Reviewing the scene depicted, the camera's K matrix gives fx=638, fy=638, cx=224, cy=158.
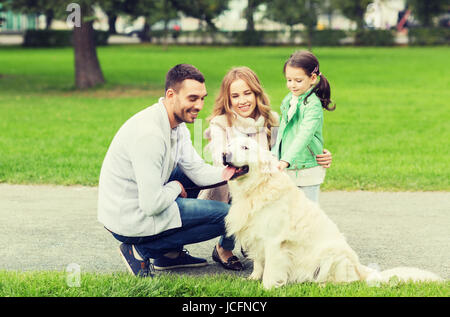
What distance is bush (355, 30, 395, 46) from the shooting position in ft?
185

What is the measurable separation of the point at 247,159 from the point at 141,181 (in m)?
0.78

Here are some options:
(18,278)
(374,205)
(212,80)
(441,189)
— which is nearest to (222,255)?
(18,278)

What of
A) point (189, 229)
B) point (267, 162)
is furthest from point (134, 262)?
point (267, 162)

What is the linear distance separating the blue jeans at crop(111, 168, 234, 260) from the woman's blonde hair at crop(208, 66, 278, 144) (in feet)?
2.74

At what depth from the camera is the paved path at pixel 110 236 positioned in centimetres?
550

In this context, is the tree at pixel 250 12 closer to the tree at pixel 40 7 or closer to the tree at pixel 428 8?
the tree at pixel 428 8

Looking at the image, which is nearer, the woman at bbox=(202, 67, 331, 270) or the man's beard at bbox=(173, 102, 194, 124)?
the man's beard at bbox=(173, 102, 194, 124)

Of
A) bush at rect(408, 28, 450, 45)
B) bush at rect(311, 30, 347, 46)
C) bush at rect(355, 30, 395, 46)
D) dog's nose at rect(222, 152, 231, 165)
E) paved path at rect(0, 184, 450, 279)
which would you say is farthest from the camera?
bush at rect(311, 30, 347, 46)

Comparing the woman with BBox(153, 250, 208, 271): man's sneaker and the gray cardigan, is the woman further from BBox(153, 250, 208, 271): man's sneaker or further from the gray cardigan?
the gray cardigan

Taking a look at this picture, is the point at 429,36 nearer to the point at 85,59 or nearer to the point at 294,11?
the point at 294,11

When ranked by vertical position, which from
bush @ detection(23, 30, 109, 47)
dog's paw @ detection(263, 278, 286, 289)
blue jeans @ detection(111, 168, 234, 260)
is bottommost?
bush @ detection(23, 30, 109, 47)

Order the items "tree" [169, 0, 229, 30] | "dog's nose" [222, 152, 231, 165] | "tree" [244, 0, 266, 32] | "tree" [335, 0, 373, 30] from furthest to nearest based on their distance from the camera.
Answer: "tree" [335, 0, 373, 30]
"tree" [244, 0, 266, 32]
"tree" [169, 0, 229, 30]
"dog's nose" [222, 152, 231, 165]

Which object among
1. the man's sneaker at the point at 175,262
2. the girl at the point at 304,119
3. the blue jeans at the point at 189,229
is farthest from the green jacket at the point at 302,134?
the man's sneaker at the point at 175,262

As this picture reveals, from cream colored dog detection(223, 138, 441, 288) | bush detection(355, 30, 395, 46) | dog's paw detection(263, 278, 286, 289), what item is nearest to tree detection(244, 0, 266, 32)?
bush detection(355, 30, 395, 46)
